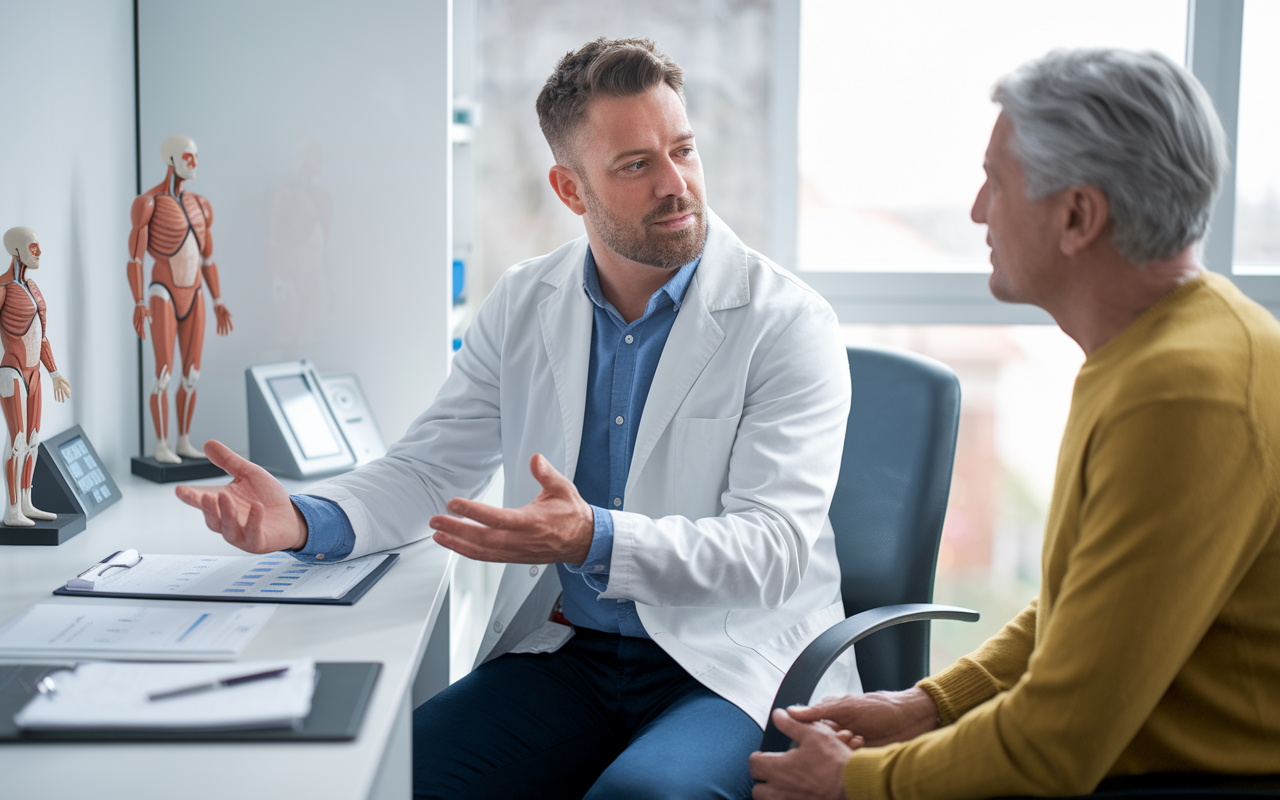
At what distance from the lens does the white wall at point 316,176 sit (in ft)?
6.77

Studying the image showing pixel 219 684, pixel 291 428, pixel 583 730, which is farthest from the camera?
pixel 291 428

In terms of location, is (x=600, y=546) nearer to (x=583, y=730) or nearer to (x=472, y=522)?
(x=472, y=522)

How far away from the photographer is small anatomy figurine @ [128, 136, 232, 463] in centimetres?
182

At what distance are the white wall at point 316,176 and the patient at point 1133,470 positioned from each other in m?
1.38

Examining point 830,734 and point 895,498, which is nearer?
point 830,734

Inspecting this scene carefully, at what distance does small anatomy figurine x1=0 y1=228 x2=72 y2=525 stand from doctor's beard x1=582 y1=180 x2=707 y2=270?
88 cm

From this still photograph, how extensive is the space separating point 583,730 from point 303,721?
0.62m

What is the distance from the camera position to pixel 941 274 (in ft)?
8.86

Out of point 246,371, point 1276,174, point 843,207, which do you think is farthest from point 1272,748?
point 1276,174

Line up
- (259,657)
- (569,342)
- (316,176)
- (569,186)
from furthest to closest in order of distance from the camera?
(316,176) → (569,186) → (569,342) → (259,657)

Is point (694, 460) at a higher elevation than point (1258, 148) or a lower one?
lower

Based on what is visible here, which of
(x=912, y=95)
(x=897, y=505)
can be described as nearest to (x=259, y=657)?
(x=897, y=505)

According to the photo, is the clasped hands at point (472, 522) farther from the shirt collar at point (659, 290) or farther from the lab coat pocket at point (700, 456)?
the shirt collar at point (659, 290)

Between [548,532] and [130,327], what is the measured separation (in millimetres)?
1323
